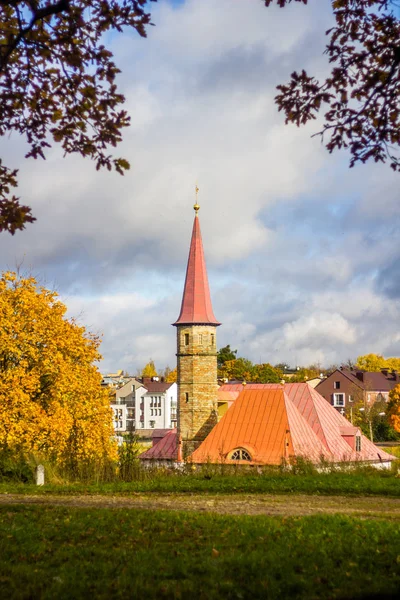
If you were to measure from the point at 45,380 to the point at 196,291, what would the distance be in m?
22.7

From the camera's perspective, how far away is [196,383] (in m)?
48.2

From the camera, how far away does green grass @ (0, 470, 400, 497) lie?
15148mm

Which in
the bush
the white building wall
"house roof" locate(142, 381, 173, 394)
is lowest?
the bush

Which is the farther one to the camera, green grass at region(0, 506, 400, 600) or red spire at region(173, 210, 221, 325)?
red spire at region(173, 210, 221, 325)

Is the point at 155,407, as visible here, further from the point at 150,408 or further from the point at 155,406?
the point at 150,408

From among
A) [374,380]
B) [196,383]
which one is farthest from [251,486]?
[374,380]

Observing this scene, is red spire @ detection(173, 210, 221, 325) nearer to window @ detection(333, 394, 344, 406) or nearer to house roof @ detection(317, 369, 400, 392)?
house roof @ detection(317, 369, 400, 392)

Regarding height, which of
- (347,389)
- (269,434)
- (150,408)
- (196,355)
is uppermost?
(347,389)

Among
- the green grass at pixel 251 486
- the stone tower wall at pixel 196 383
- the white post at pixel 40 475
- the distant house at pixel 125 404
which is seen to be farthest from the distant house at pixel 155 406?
the green grass at pixel 251 486

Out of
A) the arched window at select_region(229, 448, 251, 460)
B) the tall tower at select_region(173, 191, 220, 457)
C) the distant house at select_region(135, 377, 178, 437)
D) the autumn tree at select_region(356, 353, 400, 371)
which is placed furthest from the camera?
the autumn tree at select_region(356, 353, 400, 371)

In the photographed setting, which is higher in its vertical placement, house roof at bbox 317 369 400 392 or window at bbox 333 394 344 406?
house roof at bbox 317 369 400 392

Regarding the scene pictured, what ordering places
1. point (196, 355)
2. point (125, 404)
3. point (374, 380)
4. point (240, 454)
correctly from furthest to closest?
point (125, 404) → point (374, 380) → point (196, 355) → point (240, 454)

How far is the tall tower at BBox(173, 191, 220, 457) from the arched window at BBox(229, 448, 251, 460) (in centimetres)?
960

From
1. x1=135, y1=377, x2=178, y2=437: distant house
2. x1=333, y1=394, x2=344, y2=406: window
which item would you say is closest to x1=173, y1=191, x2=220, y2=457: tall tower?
x1=333, y1=394, x2=344, y2=406: window
